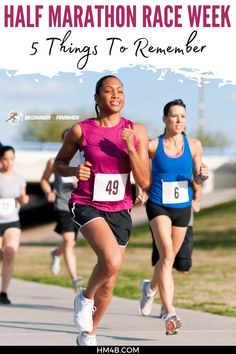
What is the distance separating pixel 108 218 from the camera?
8.38m

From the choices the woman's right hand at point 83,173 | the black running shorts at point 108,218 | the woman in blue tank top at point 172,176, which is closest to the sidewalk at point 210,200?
the woman in blue tank top at point 172,176

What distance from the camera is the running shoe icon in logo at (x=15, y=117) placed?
10363 millimetres

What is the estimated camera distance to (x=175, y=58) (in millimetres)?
12523

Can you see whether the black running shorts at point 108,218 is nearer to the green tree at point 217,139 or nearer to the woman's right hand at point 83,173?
the woman's right hand at point 83,173

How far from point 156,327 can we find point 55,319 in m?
1.32

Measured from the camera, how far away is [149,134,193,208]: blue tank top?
33.1 ft

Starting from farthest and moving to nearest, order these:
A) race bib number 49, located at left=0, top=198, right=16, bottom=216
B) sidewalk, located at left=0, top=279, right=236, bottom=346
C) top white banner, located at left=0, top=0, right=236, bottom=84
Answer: race bib number 49, located at left=0, top=198, right=16, bottom=216, top white banner, located at left=0, top=0, right=236, bottom=84, sidewalk, located at left=0, top=279, right=236, bottom=346

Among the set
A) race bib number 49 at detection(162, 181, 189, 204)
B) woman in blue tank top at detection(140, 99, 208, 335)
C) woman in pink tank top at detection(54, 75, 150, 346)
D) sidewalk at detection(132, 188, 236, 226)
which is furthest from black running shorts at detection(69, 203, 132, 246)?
sidewalk at detection(132, 188, 236, 226)

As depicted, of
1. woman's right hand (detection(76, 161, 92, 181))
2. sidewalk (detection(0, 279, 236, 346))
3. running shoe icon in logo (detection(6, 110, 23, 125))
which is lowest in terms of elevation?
sidewalk (detection(0, 279, 236, 346))

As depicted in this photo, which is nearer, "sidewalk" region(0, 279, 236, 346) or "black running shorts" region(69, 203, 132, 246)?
"black running shorts" region(69, 203, 132, 246)

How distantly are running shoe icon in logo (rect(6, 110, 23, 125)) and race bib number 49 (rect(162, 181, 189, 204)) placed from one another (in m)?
1.50

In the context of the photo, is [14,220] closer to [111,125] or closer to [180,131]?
[180,131]

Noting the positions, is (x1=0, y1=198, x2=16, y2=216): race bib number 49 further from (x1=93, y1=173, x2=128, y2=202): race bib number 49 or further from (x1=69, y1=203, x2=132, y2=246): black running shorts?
(x1=93, y1=173, x2=128, y2=202): race bib number 49

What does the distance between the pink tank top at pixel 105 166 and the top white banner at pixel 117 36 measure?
3.60 m
